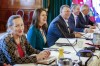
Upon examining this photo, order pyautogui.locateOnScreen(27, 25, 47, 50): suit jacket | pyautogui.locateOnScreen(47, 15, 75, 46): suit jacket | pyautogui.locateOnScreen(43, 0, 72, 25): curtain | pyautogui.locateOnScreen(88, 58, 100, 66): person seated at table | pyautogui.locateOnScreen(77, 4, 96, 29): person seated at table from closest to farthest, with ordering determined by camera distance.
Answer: pyautogui.locateOnScreen(88, 58, 100, 66): person seated at table < pyautogui.locateOnScreen(27, 25, 47, 50): suit jacket < pyautogui.locateOnScreen(47, 15, 75, 46): suit jacket < pyautogui.locateOnScreen(77, 4, 96, 29): person seated at table < pyautogui.locateOnScreen(43, 0, 72, 25): curtain

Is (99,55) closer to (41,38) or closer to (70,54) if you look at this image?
(70,54)

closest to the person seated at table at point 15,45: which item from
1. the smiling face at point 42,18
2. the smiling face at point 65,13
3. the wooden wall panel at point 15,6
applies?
the smiling face at point 42,18

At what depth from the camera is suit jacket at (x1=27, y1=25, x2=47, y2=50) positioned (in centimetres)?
321

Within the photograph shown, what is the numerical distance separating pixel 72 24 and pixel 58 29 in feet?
3.71

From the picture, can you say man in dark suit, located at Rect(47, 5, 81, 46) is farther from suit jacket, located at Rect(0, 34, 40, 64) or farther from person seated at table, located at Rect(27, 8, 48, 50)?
suit jacket, located at Rect(0, 34, 40, 64)

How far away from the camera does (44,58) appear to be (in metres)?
2.43

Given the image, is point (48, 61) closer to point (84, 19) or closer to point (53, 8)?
point (84, 19)

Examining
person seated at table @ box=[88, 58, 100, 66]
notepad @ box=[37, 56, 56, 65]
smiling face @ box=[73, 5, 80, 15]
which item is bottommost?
person seated at table @ box=[88, 58, 100, 66]

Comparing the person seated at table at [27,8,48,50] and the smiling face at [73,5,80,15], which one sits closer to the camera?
the person seated at table at [27,8,48,50]

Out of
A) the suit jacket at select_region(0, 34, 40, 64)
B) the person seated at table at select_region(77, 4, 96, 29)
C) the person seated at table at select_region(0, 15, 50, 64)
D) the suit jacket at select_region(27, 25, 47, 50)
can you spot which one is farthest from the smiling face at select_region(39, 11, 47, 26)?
the person seated at table at select_region(77, 4, 96, 29)

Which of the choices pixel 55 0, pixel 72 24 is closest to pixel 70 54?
pixel 72 24

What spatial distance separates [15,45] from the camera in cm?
250

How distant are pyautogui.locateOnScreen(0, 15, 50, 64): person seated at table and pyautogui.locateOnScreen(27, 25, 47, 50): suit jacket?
1.70 ft

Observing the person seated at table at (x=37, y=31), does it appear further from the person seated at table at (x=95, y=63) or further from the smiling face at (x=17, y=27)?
the person seated at table at (x=95, y=63)
